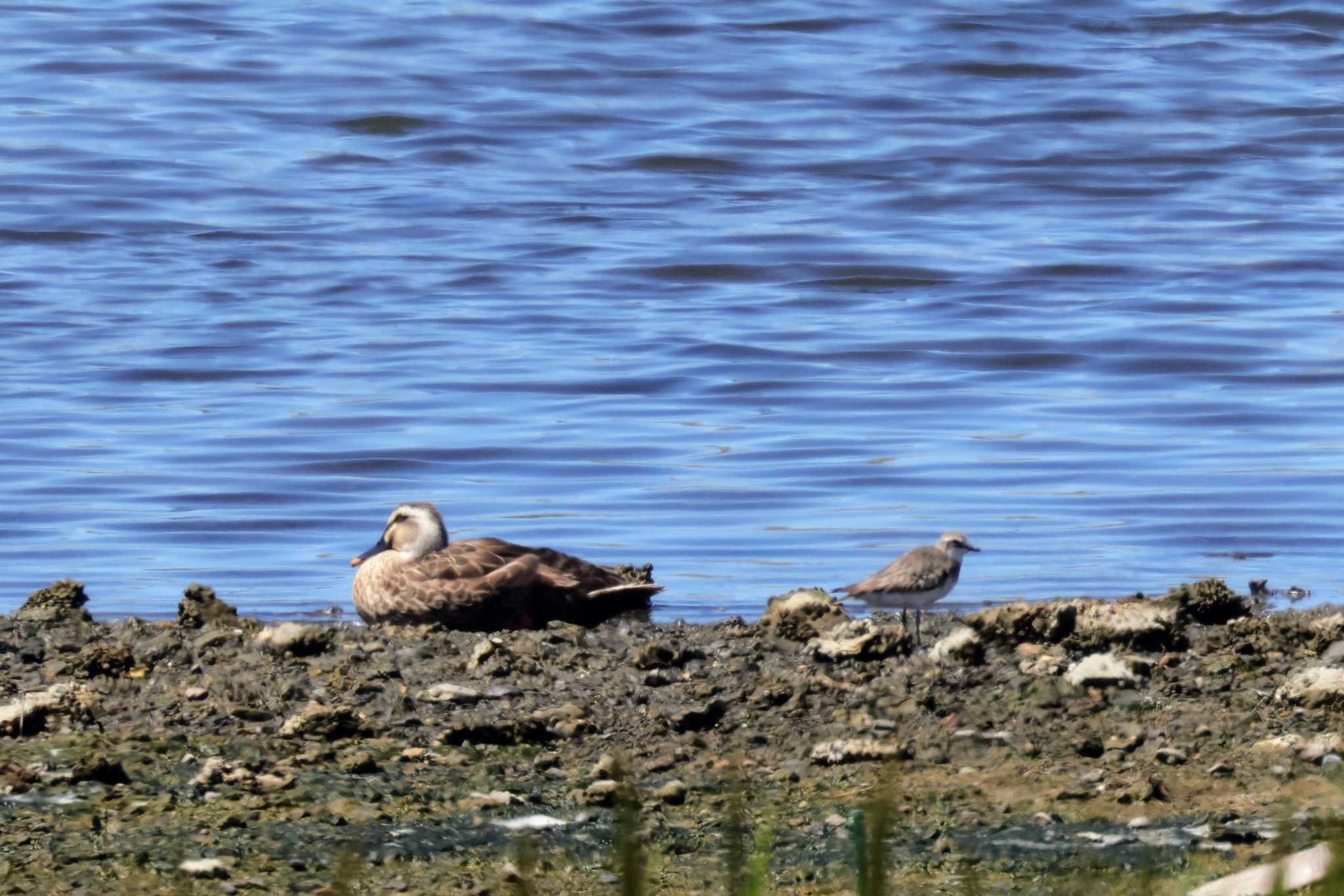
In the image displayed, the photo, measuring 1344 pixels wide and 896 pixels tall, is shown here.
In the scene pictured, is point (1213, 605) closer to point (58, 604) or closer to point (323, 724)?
point (323, 724)

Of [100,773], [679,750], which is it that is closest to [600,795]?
[679,750]

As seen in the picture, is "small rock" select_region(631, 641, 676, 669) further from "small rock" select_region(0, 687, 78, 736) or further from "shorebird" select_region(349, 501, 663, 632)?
"small rock" select_region(0, 687, 78, 736)

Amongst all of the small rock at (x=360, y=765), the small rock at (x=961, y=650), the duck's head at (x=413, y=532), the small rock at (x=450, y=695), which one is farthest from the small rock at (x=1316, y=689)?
the duck's head at (x=413, y=532)

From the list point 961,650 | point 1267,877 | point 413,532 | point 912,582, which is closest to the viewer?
point 1267,877

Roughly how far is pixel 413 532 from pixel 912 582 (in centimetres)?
226

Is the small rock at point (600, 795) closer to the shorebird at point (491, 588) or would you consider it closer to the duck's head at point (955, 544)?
the shorebird at point (491, 588)

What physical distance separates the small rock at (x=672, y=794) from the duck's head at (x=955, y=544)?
331 centimetres

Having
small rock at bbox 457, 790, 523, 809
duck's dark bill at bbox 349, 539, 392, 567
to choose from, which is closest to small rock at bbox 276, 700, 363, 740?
small rock at bbox 457, 790, 523, 809

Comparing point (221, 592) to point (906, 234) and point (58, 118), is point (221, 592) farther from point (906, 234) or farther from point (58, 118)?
point (58, 118)

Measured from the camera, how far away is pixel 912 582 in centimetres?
909

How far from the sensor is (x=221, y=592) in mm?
11078

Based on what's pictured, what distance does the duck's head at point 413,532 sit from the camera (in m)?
10.1

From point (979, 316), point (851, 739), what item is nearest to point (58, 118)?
point (979, 316)

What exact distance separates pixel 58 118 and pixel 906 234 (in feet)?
36.4
